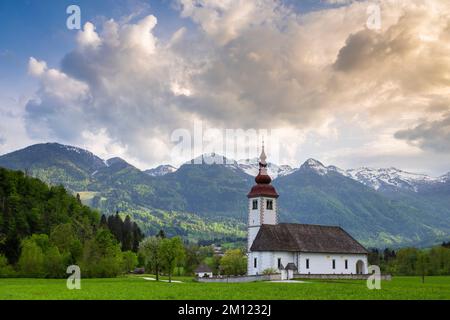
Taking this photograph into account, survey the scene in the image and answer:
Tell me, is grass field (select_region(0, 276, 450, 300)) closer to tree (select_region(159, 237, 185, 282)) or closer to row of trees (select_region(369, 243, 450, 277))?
tree (select_region(159, 237, 185, 282))

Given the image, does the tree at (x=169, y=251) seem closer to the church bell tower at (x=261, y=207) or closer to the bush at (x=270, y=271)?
the church bell tower at (x=261, y=207)

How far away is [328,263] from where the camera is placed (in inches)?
3711

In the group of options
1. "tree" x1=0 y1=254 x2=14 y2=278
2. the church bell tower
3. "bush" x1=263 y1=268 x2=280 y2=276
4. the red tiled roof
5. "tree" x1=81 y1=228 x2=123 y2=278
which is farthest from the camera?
the red tiled roof

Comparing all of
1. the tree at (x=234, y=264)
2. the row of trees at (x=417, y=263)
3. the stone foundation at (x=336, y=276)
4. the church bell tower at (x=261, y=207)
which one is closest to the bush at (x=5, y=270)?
the tree at (x=234, y=264)

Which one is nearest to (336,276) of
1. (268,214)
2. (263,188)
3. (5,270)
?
(268,214)

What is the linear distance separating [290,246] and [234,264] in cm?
2314

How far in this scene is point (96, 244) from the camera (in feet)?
339

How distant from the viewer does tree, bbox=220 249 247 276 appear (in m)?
109

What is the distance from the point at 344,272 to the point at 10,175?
7861cm

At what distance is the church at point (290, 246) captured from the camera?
8956 centimetres

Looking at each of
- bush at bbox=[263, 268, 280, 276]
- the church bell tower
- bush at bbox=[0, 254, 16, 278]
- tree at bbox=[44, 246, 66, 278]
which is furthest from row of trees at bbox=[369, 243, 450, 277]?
bush at bbox=[0, 254, 16, 278]

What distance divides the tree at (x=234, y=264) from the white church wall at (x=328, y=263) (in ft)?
65.5
